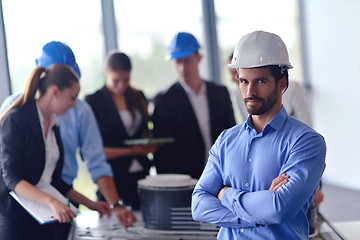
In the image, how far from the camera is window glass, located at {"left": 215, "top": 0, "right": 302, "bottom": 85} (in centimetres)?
671

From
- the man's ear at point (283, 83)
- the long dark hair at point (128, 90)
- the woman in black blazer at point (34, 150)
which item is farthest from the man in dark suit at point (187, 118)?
the man's ear at point (283, 83)

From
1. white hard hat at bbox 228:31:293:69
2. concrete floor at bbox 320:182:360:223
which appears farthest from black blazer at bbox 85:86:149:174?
concrete floor at bbox 320:182:360:223

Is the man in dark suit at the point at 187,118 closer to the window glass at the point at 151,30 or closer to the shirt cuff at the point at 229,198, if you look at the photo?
the shirt cuff at the point at 229,198

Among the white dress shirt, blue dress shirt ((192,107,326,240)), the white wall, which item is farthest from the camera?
the white wall

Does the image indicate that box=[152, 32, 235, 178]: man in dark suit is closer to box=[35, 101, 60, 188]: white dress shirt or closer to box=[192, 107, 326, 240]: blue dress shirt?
box=[35, 101, 60, 188]: white dress shirt

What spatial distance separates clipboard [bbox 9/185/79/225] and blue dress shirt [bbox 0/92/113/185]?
0.38m

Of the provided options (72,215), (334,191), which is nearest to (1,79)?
(72,215)

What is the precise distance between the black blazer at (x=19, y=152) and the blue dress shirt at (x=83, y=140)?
0.40 meters

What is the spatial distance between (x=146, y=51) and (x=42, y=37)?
1325 mm

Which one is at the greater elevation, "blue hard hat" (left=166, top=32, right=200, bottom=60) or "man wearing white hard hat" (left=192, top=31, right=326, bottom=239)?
"blue hard hat" (left=166, top=32, right=200, bottom=60)

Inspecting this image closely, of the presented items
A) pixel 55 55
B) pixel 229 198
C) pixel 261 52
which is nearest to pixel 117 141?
pixel 55 55

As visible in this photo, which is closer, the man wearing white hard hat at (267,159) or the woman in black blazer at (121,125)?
the man wearing white hard hat at (267,159)

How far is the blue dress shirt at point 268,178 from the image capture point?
5.25 feet

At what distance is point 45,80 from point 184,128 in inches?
44.8
